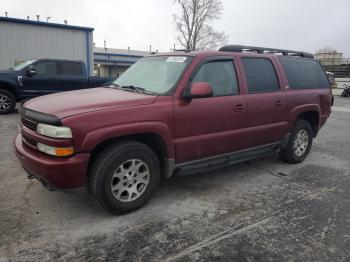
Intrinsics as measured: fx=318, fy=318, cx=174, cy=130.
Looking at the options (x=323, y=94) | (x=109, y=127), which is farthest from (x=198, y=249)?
(x=323, y=94)

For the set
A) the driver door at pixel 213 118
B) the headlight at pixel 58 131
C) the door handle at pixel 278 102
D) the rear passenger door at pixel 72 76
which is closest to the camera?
the headlight at pixel 58 131

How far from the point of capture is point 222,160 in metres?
4.29

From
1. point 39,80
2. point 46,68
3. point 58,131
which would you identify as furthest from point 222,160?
point 46,68

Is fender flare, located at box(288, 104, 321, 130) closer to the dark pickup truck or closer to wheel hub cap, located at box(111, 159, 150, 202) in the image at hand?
wheel hub cap, located at box(111, 159, 150, 202)

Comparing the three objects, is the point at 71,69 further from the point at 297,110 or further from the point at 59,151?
the point at 59,151

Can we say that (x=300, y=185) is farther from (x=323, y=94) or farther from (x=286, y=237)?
(x=323, y=94)

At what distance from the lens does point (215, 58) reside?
4180mm

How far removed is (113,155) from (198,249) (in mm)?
1237

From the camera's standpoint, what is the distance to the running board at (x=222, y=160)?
392 cm

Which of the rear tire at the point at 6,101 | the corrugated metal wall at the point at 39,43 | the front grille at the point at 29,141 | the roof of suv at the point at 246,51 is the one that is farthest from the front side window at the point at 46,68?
the front grille at the point at 29,141

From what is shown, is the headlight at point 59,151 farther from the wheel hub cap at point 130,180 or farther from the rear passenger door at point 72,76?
the rear passenger door at point 72,76

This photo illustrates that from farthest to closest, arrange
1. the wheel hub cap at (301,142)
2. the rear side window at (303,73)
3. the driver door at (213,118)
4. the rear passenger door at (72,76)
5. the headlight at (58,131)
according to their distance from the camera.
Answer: the rear passenger door at (72,76), the wheel hub cap at (301,142), the rear side window at (303,73), the driver door at (213,118), the headlight at (58,131)

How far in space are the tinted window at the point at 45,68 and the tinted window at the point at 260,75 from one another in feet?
25.5

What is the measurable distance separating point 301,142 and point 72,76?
26.1 feet
